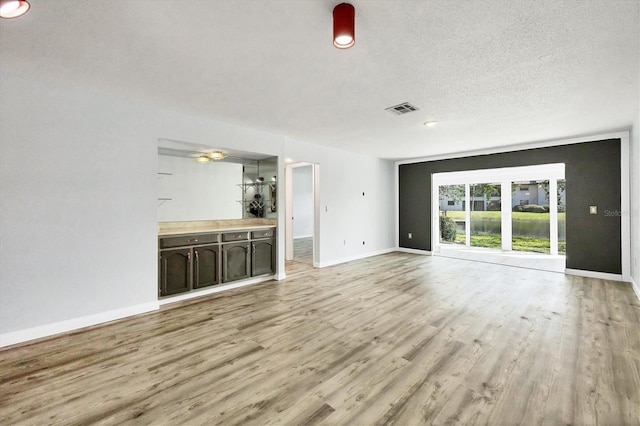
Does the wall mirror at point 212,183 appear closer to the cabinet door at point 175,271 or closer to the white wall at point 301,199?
the cabinet door at point 175,271

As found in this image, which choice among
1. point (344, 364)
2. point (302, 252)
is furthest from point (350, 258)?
point (344, 364)

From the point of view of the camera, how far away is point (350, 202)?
21.7ft

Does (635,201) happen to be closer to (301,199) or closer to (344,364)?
(344,364)

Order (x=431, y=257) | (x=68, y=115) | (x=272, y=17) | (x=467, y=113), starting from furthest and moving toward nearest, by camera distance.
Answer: (x=431, y=257), (x=467, y=113), (x=68, y=115), (x=272, y=17)

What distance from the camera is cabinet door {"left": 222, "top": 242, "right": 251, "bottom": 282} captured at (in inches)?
169

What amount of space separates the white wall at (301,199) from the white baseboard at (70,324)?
6988 mm

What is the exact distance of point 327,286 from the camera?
452cm

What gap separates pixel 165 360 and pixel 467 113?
436 cm

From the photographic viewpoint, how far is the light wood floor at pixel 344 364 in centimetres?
178

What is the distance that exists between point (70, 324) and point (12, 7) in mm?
2855

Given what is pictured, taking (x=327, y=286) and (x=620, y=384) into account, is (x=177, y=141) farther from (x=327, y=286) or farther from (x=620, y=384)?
(x=620, y=384)

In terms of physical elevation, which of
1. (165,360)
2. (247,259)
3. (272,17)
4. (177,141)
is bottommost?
(165,360)

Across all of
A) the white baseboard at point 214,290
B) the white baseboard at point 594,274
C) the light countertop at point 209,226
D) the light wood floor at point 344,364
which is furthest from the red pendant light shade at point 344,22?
the white baseboard at point 594,274

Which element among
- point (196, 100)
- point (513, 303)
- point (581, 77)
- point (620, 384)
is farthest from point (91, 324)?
point (581, 77)
